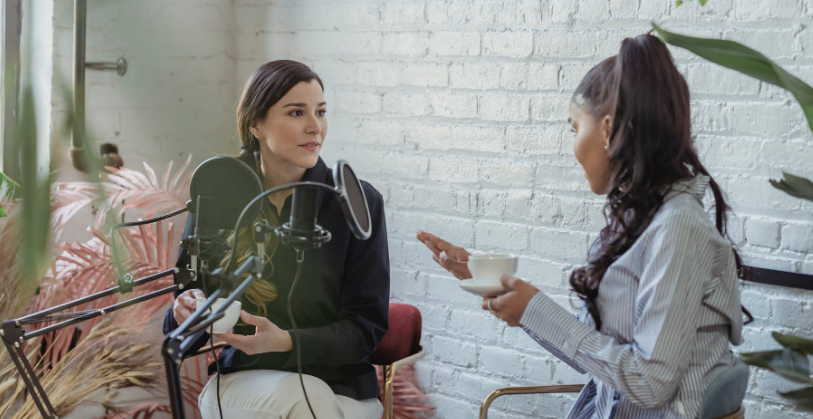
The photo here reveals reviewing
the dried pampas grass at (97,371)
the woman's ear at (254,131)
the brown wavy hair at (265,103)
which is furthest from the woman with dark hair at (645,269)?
the dried pampas grass at (97,371)

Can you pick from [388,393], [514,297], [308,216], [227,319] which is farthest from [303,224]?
[388,393]

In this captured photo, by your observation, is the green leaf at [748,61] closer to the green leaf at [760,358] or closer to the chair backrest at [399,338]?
the green leaf at [760,358]

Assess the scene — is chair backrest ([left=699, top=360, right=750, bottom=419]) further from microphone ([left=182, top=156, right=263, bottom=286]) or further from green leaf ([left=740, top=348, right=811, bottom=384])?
microphone ([left=182, top=156, right=263, bottom=286])

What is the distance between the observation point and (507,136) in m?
2.13

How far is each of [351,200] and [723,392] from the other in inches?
24.8

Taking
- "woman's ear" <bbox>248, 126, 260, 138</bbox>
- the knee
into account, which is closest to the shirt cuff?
the knee

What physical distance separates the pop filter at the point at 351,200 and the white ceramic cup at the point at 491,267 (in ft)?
0.80

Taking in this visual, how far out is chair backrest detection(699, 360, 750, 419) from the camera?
3.76 ft

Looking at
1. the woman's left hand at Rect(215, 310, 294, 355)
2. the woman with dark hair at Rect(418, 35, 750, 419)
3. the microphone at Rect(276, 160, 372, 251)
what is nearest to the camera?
the microphone at Rect(276, 160, 372, 251)

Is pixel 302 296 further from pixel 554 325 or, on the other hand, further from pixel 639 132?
pixel 639 132

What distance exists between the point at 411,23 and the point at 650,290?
4.59 ft

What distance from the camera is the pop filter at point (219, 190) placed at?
1069 mm

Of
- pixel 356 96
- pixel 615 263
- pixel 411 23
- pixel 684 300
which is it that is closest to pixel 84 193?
pixel 356 96

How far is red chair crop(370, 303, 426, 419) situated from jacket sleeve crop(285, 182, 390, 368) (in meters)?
0.08
